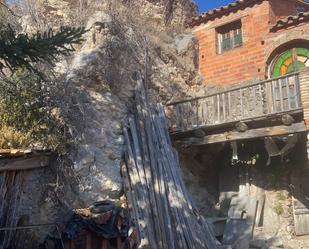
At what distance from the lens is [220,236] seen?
987 centimetres

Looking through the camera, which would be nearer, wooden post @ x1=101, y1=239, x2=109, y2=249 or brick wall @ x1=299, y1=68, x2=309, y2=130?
wooden post @ x1=101, y1=239, x2=109, y2=249

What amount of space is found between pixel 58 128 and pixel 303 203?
665 centimetres

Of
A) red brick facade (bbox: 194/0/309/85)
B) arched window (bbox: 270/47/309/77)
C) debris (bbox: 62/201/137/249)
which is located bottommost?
debris (bbox: 62/201/137/249)

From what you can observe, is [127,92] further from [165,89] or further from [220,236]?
[220,236]

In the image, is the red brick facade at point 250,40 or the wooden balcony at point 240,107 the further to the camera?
the red brick facade at point 250,40

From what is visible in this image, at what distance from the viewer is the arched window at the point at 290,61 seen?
38.3 ft

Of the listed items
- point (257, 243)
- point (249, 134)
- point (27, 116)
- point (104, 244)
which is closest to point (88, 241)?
point (104, 244)

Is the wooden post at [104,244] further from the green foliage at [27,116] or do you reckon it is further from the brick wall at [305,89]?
the brick wall at [305,89]

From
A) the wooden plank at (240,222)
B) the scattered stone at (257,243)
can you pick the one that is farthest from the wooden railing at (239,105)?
the scattered stone at (257,243)

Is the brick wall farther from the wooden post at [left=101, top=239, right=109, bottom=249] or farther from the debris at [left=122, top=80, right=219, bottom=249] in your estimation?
the wooden post at [left=101, top=239, right=109, bottom=249]

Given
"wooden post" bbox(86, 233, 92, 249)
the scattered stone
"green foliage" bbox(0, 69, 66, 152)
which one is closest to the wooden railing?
the scattered stone

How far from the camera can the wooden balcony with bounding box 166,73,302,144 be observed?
8.48 metres

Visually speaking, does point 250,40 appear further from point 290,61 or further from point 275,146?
point 275,146

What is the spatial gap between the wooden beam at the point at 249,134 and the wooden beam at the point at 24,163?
3891mm
